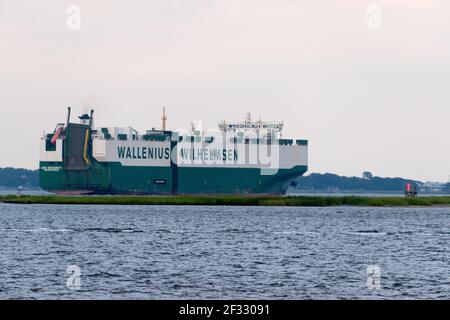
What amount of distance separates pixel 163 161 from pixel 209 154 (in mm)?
8330

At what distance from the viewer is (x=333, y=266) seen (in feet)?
149

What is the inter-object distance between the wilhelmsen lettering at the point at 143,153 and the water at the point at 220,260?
87.2 m

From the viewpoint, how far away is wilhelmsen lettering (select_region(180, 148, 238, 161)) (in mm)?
173500

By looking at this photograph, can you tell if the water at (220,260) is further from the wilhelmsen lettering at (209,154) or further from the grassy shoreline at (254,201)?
the wilhelmsen lettering at (209,154)

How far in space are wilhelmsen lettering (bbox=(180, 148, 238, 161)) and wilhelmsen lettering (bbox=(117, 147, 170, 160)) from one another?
10.3ft

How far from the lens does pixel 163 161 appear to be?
172 metres

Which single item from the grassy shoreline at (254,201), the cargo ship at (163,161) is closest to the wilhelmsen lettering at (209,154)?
the cargo ship at (163,161)

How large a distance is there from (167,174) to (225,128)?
2270 cm

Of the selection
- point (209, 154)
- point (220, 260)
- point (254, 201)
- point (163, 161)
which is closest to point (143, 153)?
Result: point (163, 161)

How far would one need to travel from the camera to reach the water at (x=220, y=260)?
35625 millimetres

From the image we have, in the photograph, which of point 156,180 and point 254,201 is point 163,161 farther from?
point 254,201

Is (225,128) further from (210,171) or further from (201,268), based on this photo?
(201,268)

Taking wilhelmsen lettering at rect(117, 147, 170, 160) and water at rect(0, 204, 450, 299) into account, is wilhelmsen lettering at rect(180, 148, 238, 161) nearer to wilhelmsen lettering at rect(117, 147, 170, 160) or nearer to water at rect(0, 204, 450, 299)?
wilhelmsen lettering at rect(117, 147, 170, 160)
